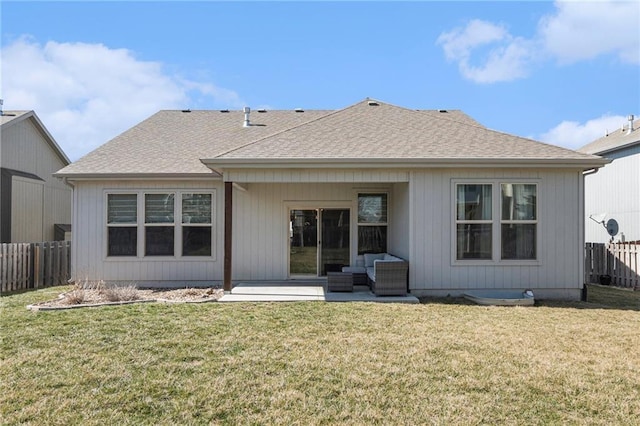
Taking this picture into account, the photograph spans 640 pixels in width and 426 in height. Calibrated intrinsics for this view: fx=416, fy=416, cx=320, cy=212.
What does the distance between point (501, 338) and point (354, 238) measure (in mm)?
5864

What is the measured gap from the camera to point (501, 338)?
5.71 m

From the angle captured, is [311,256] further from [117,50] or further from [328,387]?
[117,50]

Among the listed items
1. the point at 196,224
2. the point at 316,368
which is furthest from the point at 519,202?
the point at 196,224

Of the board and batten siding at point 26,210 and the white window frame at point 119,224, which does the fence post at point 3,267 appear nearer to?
the white window frame at point 119,224

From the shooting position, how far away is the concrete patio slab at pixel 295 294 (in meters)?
8.38

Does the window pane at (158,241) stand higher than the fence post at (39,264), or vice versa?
the window pane at (158,241)

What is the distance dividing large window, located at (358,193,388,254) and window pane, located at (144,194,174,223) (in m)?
4.93

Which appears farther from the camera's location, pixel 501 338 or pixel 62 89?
pixel 62 89

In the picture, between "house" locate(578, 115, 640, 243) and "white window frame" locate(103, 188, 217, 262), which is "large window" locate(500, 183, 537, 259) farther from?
"house" locate(578, 115, 640, 243)

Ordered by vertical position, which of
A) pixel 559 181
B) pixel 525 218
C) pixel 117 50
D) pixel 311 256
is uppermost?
pixel 117 50

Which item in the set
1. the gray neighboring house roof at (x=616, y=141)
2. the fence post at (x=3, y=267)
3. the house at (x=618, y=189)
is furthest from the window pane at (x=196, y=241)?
the gray neighboring house roof at (x=616, y=141)

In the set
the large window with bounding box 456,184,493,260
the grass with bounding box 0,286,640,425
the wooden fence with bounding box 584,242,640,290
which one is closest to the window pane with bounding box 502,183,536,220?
the large window with bounding box 456,184,493,260

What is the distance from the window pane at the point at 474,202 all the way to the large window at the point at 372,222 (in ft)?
8.55

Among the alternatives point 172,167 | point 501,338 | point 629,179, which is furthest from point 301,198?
point 629,179
